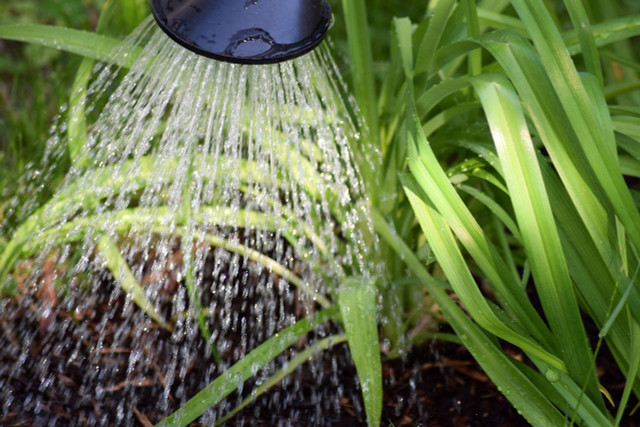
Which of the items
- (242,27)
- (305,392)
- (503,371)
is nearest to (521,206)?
(503,371)

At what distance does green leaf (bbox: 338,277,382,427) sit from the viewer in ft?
4.32

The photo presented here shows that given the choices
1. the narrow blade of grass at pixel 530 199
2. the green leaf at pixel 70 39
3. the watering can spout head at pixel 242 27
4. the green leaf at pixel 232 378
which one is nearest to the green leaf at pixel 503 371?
the narrow blade of grass at pixel 530 199

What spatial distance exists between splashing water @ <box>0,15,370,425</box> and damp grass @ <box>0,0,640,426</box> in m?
0.14

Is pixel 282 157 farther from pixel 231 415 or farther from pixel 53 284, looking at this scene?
pixel 53 284

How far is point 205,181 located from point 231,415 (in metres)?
0.59

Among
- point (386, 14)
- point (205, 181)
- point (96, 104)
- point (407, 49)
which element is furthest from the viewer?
point (386, 14)

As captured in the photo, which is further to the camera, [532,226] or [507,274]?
[507,274]

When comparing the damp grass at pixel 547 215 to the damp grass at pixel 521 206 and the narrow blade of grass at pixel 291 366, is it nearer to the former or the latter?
the damp grass at pixel 521 206

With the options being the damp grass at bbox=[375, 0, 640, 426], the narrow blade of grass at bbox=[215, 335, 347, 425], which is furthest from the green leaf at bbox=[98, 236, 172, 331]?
the damp grass at bbox=[375, 0, 640, 426]

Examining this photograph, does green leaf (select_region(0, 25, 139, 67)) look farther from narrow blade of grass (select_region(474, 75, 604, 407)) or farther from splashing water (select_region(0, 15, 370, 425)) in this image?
narrow blade of grass (select_region(474, 75, 604, 407))

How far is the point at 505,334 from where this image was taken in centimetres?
121

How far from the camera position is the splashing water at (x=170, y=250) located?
5.40 ft

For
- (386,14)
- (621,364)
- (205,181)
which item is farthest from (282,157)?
(386,14)

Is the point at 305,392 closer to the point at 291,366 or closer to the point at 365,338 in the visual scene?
the point at 291,366
